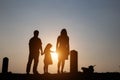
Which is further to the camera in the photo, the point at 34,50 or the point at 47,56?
the point at 47,56

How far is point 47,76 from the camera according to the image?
45.2 ft

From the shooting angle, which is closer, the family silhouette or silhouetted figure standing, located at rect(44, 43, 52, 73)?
the family silhouette

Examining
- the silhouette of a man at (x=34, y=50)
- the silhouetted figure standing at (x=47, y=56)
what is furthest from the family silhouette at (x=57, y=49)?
the silhouetted figure standing at (x=47, y=56)

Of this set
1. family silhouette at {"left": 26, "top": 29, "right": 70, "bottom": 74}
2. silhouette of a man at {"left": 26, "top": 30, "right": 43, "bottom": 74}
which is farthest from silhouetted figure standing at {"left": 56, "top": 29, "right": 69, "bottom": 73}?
silhouette of a man at {"left": 26, "top": 30, "right": 43, "bottom": 74}

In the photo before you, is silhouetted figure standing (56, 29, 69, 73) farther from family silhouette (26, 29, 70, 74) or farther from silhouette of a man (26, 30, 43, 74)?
silhouette of a man (26, 30, 43, 74)

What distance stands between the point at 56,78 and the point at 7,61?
831cm

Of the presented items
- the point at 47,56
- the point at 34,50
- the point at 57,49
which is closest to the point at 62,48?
the point at 57,49

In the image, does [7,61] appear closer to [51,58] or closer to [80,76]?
[51,58]

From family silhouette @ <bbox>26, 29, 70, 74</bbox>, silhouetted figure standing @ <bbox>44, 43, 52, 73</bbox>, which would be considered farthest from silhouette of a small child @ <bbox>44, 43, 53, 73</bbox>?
family silhouette @ <bbox>26, 29, 70, 74</bbox>

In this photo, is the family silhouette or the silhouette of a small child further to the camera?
the silhouette of a small child

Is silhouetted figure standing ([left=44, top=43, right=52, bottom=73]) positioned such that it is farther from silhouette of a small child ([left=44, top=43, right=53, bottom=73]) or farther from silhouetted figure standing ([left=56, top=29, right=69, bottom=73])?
silhouetted figure standing ([left=56, top=29, right=69, bottom=73])

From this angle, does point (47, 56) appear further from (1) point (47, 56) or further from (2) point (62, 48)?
(2) point (62, 48)

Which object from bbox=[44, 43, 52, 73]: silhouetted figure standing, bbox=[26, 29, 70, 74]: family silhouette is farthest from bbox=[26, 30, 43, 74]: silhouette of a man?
bbox=[44, 43, 52, 73]: silhouetted figure standing

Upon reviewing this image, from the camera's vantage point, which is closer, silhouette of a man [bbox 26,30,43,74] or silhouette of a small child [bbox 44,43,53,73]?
silhouette of a man [bbox 26,30,43,74]
